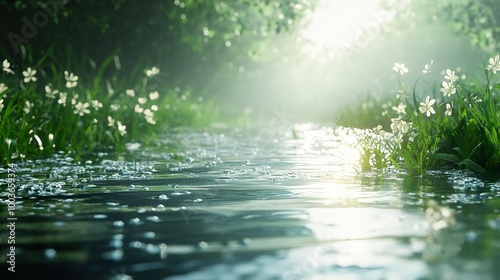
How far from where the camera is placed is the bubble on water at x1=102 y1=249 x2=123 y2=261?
4383 millimetres

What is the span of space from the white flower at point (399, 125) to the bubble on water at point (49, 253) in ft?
17.9

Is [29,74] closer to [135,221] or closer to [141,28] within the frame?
[135,221]

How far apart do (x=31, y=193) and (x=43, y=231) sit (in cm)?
206

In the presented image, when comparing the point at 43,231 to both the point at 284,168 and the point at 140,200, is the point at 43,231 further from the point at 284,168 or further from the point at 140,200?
the point at 284,168

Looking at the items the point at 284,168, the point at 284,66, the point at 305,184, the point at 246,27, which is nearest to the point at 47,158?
the point at 284,168

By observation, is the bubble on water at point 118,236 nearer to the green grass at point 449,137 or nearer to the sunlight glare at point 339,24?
the green grass at point 449,137

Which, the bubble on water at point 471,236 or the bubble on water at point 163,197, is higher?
the bubble on water at point 163,197

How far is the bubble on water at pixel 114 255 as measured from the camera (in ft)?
14.4

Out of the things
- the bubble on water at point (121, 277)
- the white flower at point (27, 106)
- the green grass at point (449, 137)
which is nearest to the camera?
the bubble on water at point (121, 277)

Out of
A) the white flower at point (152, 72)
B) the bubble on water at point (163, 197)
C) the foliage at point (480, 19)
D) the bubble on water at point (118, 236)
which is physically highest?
the foliage at point (480, 19)

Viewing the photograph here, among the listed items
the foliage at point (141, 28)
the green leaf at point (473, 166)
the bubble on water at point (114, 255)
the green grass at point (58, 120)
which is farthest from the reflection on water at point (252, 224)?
the foliage at point (141, 28)

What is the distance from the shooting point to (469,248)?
458 centimetres

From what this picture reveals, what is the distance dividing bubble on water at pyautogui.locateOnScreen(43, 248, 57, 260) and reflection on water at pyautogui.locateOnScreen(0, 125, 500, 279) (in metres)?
0.02

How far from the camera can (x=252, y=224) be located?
18.2 feet
